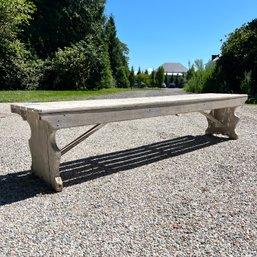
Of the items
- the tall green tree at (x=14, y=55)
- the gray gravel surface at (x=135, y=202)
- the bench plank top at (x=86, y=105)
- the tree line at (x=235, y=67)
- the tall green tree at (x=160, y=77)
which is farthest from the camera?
the tall green tree at (x=160, y=77)

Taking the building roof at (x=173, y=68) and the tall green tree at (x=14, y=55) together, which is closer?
the tall green tree at (x=14, y=55)

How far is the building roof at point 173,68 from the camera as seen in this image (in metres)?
68.1

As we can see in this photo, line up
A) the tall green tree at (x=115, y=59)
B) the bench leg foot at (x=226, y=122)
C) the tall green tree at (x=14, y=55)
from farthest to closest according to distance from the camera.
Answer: the tall green tree at (x=115, y=59) < the tall green tree at (x=14, y=55) < the bench leg foot at (x=226, y=122)

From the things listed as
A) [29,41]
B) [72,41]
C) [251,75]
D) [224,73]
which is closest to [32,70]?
[29,41]

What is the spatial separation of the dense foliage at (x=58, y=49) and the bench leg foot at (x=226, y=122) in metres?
13.2

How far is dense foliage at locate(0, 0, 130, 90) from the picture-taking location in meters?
16.3

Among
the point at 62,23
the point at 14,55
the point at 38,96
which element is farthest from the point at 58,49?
the point at 38,96

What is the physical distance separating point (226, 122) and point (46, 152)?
3392mm

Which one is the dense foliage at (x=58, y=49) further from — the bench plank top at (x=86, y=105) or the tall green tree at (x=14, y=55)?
the bench plank top at (x=86, y=105)

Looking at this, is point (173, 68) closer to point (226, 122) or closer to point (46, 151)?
point (226, 122)

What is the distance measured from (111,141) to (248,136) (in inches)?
103

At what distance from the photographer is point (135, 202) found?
2338 millimetres

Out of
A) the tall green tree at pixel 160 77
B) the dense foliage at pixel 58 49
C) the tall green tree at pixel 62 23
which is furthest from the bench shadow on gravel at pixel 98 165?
the tall green tree at pixel 160 77

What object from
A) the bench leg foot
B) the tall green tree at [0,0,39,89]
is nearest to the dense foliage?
the tall green tree at [0,0,39,89]
